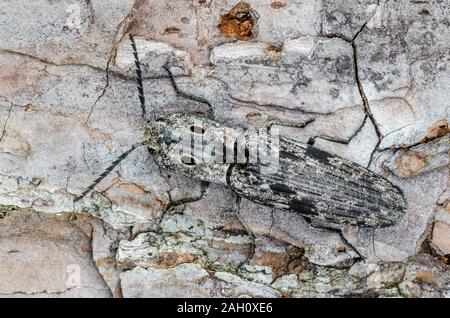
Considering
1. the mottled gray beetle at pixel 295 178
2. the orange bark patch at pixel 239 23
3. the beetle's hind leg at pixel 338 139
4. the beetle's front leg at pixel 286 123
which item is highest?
the orange bark patch at pixel 239 23

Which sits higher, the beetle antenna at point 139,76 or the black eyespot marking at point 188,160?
the beetle antenna at point 139,76

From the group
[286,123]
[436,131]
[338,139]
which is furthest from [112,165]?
[436,131]

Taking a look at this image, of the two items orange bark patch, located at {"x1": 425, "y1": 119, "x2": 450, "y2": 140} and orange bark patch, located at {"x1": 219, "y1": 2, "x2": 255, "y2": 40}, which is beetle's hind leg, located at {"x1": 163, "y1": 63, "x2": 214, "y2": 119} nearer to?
orange bark patch, located at {"x1": 219, "y1": 2, "x2": 255, "y2": 40}

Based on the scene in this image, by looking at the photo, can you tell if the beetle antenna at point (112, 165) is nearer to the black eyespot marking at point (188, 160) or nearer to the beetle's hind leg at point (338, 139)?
the black eyespot marking at point (188, 160)

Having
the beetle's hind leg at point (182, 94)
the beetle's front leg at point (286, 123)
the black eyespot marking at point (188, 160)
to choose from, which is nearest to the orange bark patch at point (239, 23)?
the beetle's hind leg at point (182, 94)

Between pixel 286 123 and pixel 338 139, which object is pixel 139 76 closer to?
pixel 286 123

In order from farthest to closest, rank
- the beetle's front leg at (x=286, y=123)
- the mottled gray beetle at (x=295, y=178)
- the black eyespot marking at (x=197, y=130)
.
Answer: the beetle's front leg at (x=286, y=123) → the black eyespot marking at (x=197, y=130) → the mottled gray beetle at (x=295, y=178)

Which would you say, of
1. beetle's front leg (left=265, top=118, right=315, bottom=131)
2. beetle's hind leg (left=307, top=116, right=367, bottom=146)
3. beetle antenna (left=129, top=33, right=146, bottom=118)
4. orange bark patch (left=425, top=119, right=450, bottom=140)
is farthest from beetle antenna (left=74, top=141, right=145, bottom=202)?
orange bark patch (left=425, top=119, right=450, bottom=140)

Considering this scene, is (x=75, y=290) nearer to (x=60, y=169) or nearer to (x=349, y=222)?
(x=60, y=169)
